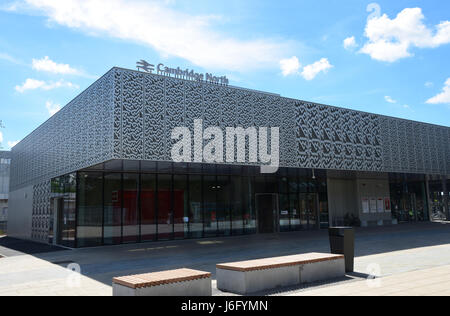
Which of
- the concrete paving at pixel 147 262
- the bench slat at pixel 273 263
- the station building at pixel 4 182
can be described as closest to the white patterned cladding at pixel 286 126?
the concrete paving at pixel 147 262

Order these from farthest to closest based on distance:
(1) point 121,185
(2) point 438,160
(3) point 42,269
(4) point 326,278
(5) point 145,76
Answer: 1. (2) point 438,160
2. (1) point 121,185
3. (5) point 145,76
4. (3) point 42,269
5. (4) point 326,278

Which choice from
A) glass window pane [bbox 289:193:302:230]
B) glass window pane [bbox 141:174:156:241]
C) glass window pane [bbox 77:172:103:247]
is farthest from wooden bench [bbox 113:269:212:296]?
glass window pane [bbox 289:193:302:230]

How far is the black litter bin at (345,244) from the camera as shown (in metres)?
9.66

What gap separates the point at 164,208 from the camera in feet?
65.9

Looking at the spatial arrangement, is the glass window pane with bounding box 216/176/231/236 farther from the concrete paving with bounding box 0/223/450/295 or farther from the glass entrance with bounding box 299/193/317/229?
the glass entrance with bounding box 299/193/317/229

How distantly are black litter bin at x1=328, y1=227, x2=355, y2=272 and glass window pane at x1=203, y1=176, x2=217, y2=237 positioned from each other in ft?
39.8

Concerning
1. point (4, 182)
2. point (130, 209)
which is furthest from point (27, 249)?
point (4, 182)

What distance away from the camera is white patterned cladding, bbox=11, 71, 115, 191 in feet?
46.4

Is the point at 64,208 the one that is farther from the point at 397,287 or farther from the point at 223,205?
the point at 397,287

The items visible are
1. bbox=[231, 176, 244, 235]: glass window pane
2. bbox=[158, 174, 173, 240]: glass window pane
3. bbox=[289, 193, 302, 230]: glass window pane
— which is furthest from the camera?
bbox=[289, 193, 302, 230]: glass window pane

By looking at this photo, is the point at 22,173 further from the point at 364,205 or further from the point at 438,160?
the point at 438,160

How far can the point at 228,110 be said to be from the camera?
1630 centimetres
